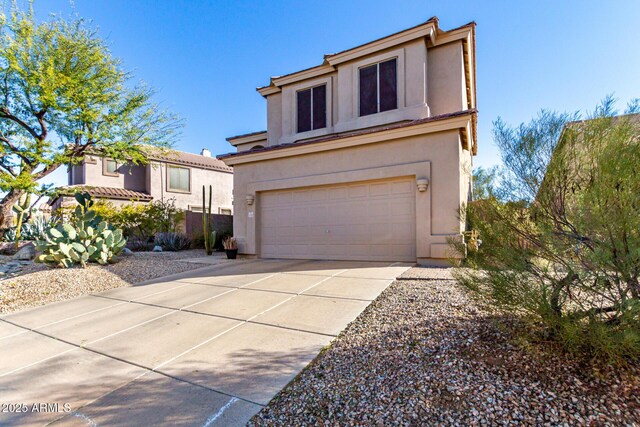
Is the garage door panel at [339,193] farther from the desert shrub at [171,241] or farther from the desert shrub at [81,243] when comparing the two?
the desert shrub at [171,241]

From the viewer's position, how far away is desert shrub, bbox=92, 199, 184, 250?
13.8 meters

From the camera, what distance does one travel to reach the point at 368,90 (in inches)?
450

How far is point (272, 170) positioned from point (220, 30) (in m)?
5.59

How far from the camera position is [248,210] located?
10.6m

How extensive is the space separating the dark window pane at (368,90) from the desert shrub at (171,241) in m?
8.53

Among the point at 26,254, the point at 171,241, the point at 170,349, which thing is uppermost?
the point at 171,241

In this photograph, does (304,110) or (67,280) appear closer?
(67,280)

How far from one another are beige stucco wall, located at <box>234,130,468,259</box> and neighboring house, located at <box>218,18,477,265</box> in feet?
0.08

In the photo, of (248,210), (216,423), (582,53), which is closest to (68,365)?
(216,423)

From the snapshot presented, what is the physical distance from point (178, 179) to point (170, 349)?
19.7 metres

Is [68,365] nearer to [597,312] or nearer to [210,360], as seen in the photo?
[210,360]

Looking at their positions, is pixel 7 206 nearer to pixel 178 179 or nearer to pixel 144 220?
pixel 144 220

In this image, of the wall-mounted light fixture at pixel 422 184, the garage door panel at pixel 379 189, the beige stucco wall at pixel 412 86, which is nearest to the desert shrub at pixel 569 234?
the wall-mounted light fixture at pixel 422 184

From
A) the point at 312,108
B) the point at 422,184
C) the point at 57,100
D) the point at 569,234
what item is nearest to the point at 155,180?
the point at 57,100
